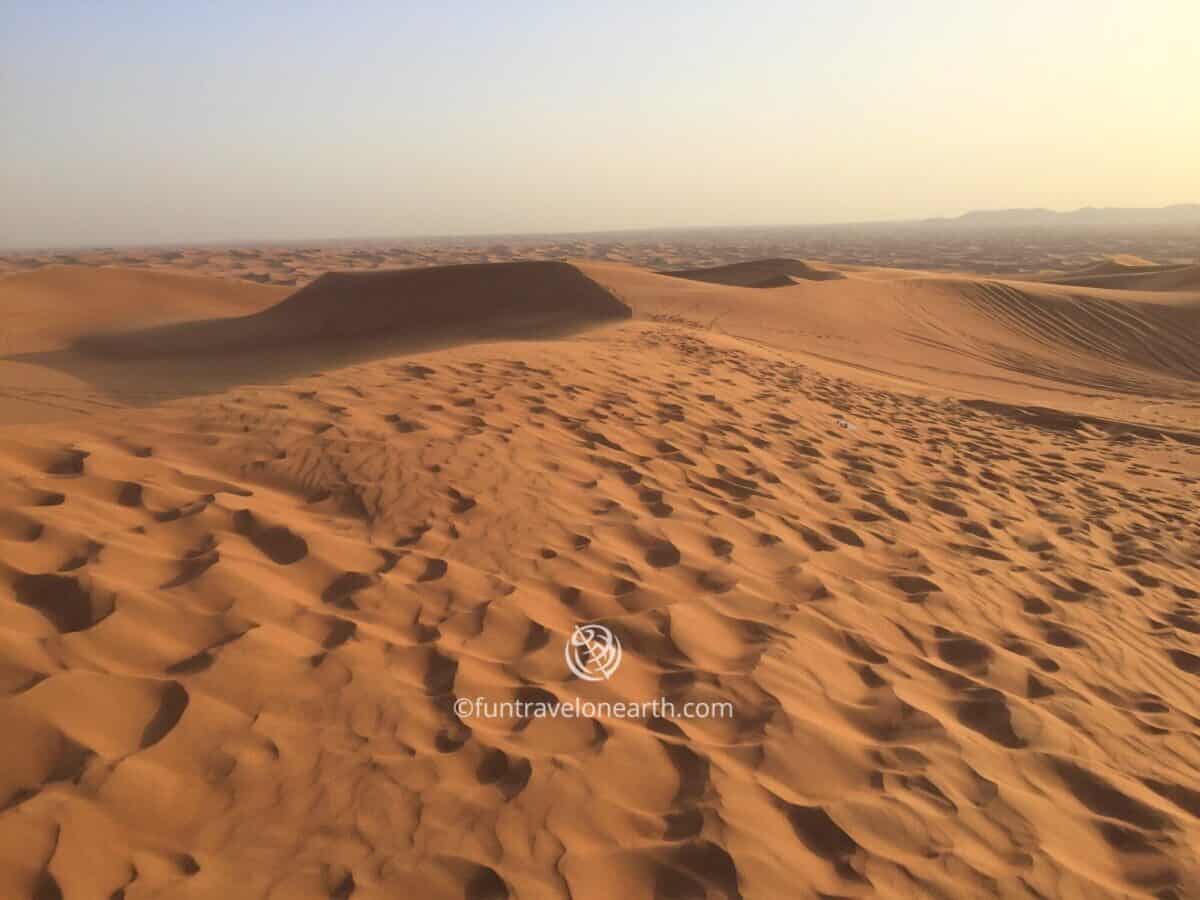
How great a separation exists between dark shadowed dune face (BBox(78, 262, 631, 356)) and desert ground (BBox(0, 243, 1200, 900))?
24.9 ft

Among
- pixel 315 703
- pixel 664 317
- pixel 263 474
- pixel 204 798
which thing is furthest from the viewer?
pixel 664 317

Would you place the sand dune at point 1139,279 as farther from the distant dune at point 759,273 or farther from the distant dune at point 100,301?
the distant dune at point 100,301

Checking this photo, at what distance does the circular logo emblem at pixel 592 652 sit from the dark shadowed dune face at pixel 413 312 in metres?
10.2

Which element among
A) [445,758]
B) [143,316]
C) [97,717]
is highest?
[97,717]

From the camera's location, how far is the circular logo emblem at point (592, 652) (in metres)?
2.86

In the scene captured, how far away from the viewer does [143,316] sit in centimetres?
1753

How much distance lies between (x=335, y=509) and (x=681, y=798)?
7.61 ft

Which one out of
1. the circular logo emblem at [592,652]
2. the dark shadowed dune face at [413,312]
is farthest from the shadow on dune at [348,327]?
the circular logo emblem at [592,652]

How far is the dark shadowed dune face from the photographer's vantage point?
46.4 ft

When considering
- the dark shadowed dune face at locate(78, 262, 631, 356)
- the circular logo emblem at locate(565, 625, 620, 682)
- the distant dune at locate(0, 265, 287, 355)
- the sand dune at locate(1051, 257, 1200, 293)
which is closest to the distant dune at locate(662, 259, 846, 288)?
the dark shadowed dune face at locate(78, 262, 631, 356)

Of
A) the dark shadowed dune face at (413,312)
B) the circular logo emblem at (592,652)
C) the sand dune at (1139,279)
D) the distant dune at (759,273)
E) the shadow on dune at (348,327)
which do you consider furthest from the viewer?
the distant dune at (759,273)

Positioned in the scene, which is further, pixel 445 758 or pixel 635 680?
pixel 635 680

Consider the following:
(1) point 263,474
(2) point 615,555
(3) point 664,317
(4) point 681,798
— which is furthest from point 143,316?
(4) point 681,798

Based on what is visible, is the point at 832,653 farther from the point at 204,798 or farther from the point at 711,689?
the point at 204,798
